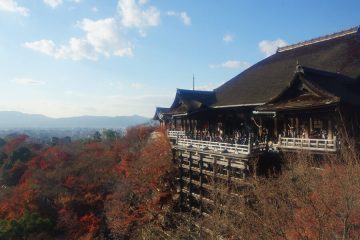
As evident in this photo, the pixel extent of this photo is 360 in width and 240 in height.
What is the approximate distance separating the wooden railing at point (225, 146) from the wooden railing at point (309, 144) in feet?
4.02

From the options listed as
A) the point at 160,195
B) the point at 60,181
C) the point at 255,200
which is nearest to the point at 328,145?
the point at 255,200

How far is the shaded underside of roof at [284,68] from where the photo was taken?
21469mm

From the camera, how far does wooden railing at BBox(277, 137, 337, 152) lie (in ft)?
50.8

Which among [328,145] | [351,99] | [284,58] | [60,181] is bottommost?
[60,181]

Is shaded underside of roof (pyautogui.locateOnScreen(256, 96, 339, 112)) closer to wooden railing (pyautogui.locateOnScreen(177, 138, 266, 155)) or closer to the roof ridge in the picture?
wooden railing (pyautogui.locateOnScreen(177, 138, 266, 155))

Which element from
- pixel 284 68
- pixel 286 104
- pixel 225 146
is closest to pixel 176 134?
pixel 225 146

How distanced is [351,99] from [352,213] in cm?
829

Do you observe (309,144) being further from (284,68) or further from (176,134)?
(176,134)

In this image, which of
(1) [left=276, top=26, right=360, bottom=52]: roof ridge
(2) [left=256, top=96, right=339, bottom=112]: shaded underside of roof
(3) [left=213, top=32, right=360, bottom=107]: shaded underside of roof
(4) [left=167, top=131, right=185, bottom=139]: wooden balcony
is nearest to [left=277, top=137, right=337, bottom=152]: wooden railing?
(2) [left=256, top=96, right=339, bottom=112]: shaded underside of roof

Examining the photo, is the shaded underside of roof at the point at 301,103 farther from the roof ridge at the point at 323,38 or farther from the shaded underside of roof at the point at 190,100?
the roof ridge at the point at 323,38

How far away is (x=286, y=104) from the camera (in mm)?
17984

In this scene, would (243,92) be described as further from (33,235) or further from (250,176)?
(33,235)

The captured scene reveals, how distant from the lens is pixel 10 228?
76.2 ft

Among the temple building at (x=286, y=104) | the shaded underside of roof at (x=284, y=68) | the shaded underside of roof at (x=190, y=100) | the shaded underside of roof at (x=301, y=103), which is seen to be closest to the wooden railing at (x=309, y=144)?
the temple building at (x=286, y=104)
